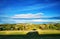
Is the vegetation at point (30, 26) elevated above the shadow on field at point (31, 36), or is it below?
above

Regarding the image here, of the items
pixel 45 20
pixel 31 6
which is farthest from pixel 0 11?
pixel 45 20

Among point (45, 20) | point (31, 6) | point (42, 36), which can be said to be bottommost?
point (42, 36)

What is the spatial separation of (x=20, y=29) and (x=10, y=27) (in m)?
0.22

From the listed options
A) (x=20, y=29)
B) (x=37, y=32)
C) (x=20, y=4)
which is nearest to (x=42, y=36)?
(x=37, y=32)

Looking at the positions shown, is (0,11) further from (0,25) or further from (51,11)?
(51,11)

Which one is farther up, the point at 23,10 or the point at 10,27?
the point at 23,10

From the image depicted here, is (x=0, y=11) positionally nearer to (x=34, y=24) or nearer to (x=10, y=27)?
(x=10, y=27)

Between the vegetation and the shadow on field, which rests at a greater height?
the vegetation

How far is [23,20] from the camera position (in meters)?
5.01

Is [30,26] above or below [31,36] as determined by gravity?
above

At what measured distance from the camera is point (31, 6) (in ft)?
16.5

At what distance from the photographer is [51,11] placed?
16.4 feet

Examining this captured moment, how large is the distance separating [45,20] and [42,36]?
0.35 meters

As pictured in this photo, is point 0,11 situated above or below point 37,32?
above
